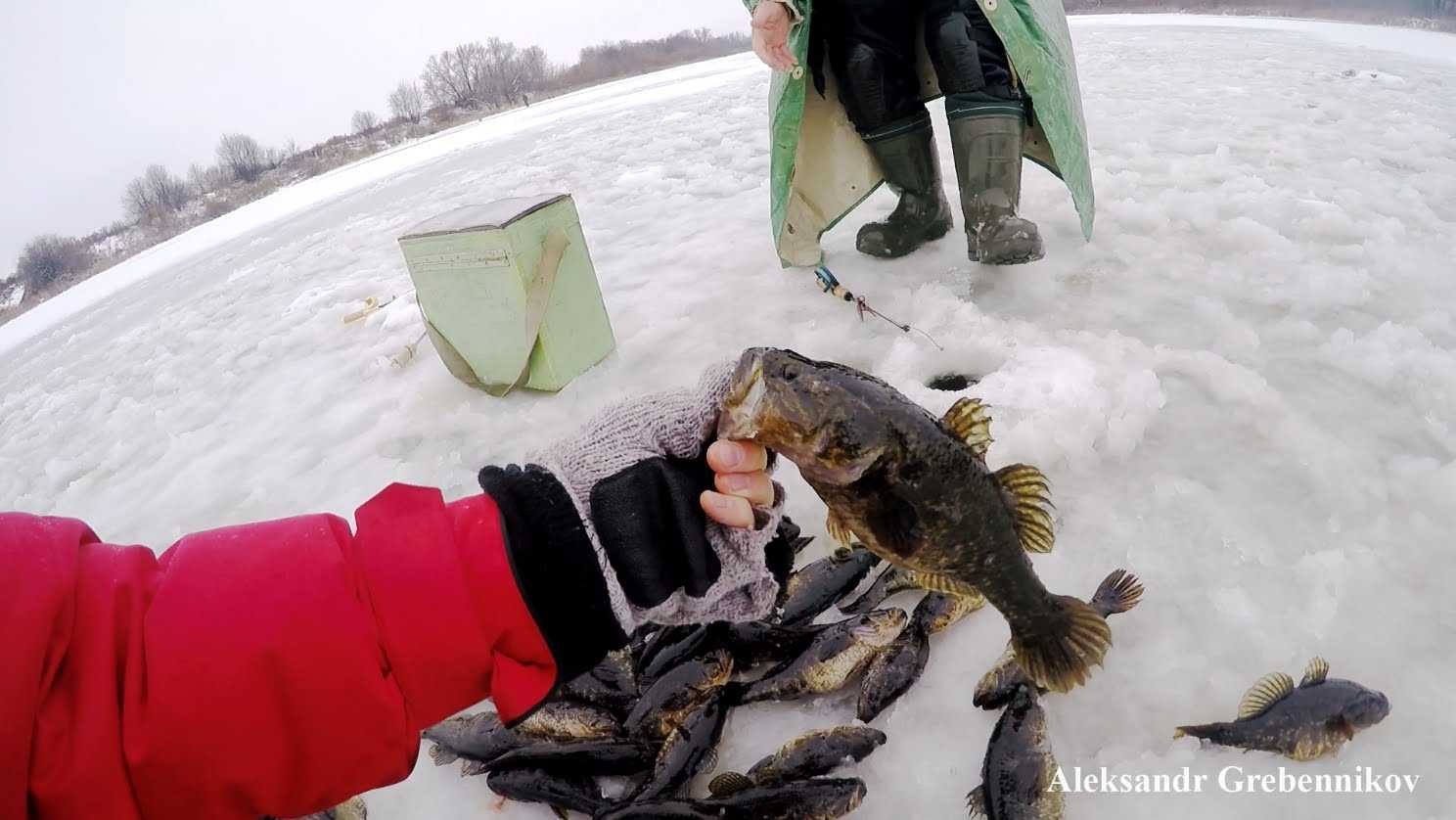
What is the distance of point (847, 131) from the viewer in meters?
4.26

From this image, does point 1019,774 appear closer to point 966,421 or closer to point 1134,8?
point 966,421

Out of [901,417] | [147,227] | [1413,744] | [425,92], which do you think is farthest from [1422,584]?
[425,92]

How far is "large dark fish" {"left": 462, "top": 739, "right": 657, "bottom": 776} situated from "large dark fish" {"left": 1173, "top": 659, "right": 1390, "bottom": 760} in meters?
1.30

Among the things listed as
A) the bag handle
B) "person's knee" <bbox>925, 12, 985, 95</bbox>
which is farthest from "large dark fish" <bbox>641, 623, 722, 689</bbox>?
"person's knee" <bbox>925, 12, 985, 95</bbox>

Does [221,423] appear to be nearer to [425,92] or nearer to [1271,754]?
[1271,754]

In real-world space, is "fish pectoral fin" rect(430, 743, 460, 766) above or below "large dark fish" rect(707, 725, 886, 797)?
above

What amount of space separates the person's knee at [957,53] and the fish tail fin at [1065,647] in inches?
116

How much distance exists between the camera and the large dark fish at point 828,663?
1.87m

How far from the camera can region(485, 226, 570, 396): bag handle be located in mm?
3334

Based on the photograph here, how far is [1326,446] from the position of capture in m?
2.29

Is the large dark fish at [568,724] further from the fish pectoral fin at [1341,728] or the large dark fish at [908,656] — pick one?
the fish pectoral fin at [1341,728]

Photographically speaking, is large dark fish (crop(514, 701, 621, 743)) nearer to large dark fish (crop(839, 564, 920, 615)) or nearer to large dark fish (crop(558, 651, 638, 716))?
large dark fish (crop(558, 651, 638, 716))

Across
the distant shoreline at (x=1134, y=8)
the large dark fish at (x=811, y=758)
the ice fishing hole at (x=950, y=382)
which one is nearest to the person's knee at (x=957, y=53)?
the ice fishing hole at (x=950, y=382)

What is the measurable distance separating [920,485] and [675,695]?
91 centimetres
